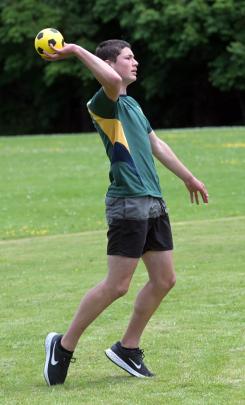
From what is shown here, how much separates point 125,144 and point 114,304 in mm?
3106

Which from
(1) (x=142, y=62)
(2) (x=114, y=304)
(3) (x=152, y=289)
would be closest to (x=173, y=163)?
(3) (x=152, y=289)

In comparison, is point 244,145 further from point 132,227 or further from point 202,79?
point 202,79

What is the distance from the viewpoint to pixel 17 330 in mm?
7672

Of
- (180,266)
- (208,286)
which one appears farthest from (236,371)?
(180,266)

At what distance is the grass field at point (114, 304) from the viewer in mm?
5809

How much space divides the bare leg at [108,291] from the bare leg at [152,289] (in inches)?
7.1

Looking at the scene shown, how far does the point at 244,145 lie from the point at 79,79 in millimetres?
28605

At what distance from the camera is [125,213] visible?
589 centimetres

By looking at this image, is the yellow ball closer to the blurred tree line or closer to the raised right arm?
the raised right arm

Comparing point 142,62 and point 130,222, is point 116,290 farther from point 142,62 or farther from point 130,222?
point 142,62

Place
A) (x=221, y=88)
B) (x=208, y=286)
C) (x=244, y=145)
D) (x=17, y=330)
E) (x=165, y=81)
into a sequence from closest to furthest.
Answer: (x=17, y=330), (x=208, y=286), (x=244, y=145), (x=221, y=88), (x=165, y=81)

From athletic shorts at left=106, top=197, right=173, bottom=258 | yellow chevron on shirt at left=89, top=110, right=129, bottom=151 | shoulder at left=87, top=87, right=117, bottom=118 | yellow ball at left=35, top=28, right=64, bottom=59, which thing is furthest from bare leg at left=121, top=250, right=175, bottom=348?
yellow ball at left=35, top=28, right=64, bottom=59

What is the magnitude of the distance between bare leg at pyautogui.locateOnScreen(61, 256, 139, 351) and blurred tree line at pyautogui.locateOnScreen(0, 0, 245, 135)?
4351cm

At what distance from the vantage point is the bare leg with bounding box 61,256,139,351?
19.4 ft
